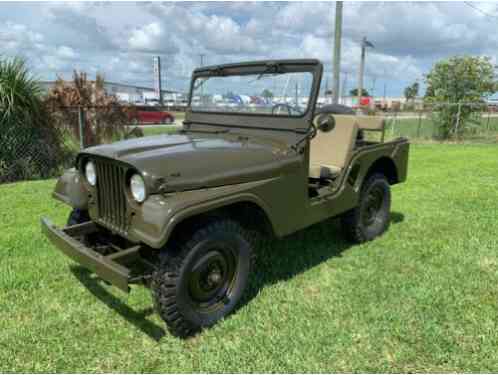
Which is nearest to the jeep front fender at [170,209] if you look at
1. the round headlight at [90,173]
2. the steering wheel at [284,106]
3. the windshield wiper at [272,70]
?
the round headlight at [90,173]

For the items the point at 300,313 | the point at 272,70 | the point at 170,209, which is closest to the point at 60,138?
the point at 272,70

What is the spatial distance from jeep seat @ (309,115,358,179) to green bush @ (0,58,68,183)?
543 centimetres

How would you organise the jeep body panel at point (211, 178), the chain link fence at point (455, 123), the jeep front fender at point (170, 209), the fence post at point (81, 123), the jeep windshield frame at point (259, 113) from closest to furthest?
1. the jeep front fender at point (170, 209)
2. the jeep body panel at point (211, 178)
3. the jeep windshield frame at point (259, 113)
4. the fence post at point (81, 123)
5. the chain link fence at point (455, 123)

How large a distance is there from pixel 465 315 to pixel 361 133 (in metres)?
2.63

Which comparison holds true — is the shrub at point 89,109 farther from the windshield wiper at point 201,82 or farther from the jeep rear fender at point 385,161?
the jeep rear fender at point 385,161

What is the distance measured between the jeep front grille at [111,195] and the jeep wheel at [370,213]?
2.42 metres

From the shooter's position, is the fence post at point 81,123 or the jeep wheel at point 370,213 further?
the fence post at point 81,123

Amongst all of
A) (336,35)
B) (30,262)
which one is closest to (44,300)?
(30,262)

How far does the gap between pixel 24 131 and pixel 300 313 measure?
21.4 feet

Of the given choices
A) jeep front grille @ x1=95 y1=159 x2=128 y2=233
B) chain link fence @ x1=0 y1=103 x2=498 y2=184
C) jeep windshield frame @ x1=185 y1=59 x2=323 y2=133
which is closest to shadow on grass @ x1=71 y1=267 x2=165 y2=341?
jeep front grille @ x1=95 y1=159 x2=128 y2=233

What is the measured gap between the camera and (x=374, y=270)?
3705 mm

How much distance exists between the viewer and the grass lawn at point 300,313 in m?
2.50

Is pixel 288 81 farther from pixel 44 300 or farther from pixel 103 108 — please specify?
pixel 103 108

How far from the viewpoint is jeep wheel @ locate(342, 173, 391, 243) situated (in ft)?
13.9
